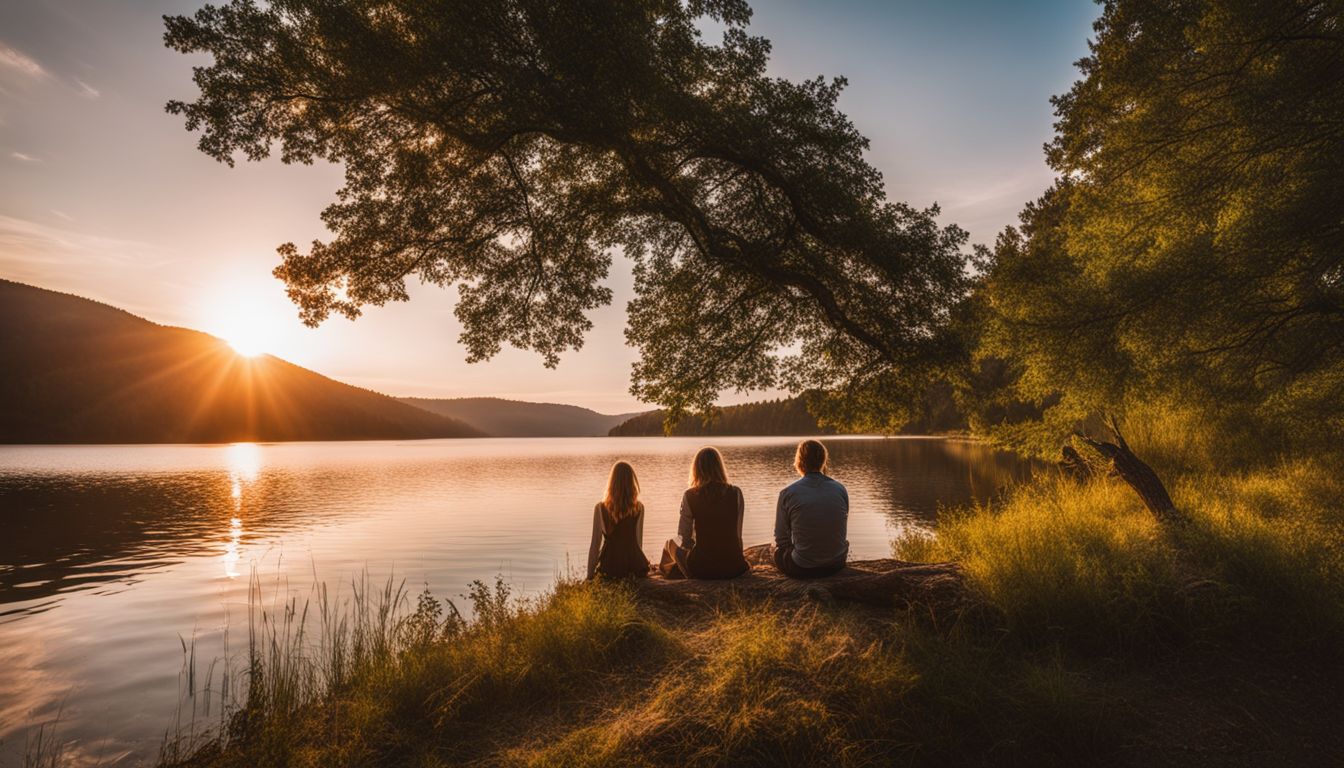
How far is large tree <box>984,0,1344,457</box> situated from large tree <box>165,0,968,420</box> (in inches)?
96.3

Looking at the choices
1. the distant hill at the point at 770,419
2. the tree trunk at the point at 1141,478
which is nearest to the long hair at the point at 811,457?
→ the tree trunk at the point at 1141,478

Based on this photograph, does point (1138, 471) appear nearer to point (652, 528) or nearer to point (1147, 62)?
point (1147, 62)

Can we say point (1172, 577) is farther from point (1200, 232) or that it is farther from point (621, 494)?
point (1200, 232)

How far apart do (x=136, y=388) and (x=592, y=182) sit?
7412 inches

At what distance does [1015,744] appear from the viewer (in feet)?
12.9

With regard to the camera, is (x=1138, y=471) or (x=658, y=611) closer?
(x=658, y=611)

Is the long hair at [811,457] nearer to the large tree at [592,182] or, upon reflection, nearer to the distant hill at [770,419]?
the large tree at [592,182]

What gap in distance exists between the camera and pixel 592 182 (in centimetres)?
1024

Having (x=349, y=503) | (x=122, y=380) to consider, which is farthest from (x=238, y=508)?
(x=122, y=380)

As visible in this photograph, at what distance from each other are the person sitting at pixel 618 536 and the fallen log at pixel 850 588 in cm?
35

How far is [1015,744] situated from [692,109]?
7.59m

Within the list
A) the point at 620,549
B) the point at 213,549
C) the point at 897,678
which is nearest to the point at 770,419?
the point at 213,549

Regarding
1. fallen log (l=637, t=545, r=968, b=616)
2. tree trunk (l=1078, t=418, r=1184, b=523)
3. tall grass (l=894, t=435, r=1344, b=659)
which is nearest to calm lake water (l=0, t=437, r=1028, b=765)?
fallen log (l=637, t=545, r=968, b=616)

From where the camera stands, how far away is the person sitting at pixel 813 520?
271 inches
